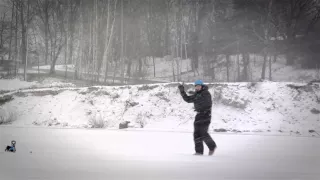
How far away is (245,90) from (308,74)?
4968 mm

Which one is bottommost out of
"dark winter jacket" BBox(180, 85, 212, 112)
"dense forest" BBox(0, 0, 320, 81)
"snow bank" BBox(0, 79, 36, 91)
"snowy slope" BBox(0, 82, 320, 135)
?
"snowy slope" BBox(0, 82, 320, 135)

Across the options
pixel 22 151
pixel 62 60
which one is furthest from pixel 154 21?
pixel 22 151

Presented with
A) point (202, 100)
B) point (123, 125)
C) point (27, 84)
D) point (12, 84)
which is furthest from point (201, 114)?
point (27, 84)

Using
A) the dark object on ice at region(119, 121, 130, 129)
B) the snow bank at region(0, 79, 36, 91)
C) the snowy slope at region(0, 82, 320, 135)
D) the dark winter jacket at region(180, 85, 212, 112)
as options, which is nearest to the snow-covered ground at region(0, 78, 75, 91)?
the snow bank at region(0, 79, 36, 91)

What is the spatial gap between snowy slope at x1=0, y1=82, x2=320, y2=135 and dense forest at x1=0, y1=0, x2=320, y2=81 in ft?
9.70

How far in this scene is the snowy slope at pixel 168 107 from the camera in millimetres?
9602

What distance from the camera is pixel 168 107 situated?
1103 cm

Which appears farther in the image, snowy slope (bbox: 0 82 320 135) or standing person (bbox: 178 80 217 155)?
snowy slope (bbox: 0 82 320 135)

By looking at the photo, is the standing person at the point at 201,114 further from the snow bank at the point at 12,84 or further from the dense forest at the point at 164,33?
the dense forest at the point at 164,33

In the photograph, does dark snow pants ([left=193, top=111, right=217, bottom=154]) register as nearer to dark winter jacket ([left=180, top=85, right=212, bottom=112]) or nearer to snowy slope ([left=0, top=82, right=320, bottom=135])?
dark winter jacket ([left=180, top=85, right=212, bottom=112])

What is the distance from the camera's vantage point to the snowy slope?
31.5ft

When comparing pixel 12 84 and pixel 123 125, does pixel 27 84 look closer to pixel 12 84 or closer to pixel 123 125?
pixel 12 84

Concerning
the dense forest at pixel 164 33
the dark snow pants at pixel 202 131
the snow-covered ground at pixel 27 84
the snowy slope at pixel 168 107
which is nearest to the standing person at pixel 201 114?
the dark snow pants at pixel 202 131

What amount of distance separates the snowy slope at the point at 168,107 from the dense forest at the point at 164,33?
9.70 ft
